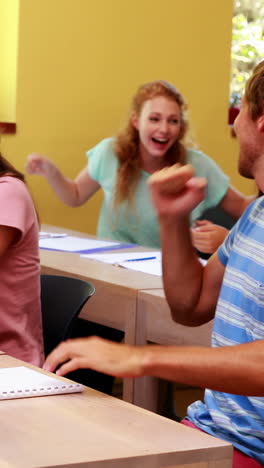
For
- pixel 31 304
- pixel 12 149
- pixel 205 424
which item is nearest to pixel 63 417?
pixel 205 424

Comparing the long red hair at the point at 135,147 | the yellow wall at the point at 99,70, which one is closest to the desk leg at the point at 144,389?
the long red hair at the point at 135,147

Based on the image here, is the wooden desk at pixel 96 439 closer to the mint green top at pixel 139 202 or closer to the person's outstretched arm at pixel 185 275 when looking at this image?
the person's outstretched arm at pixel 185 275

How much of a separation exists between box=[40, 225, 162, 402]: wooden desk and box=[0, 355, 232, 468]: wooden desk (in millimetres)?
1301

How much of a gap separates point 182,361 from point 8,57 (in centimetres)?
326

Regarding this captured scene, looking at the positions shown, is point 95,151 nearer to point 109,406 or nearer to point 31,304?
point 31,304

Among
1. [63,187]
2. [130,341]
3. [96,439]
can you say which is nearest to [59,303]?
[130,341]

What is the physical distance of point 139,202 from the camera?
380 cm

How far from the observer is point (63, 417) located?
1.32 metres

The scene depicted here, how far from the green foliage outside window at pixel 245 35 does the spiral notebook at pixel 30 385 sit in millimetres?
3829

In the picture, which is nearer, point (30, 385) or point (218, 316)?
point (30, 385)

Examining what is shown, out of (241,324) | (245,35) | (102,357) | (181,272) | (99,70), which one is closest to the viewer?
(102,357)

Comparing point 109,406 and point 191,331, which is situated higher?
point 109,406

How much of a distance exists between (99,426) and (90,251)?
215 centimetres

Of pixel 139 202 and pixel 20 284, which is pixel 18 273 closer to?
pixel 20 284
